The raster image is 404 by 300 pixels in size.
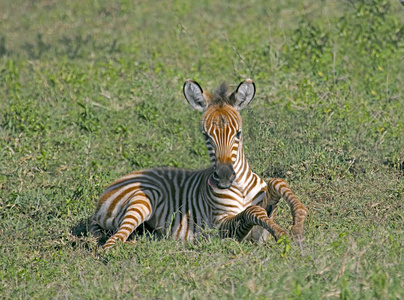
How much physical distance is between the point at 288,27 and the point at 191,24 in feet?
7.22

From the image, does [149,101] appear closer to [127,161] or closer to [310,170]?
[127,161]

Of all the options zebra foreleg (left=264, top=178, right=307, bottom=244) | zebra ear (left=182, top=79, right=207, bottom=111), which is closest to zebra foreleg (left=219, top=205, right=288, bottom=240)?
zebra foreleg (left=264, top=178, right=307, bottom=244)

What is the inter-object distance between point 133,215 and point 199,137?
2.85 m

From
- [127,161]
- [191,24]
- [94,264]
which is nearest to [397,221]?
[94,264]

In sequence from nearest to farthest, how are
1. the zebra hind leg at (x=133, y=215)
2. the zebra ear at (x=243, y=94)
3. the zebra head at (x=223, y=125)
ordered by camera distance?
the zebra head at (x=223, y=125) < the zebra hind leg at (x=133, y=215) < the zebra ear at (x=243, y=94)

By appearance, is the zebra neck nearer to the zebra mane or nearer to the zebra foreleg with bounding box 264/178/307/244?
the zebra foreleg with bounding box 264/178/307/244

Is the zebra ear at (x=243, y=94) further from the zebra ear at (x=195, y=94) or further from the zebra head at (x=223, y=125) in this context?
the zebra ear at (x=195, y=94)

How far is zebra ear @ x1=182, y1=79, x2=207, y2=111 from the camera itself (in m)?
6.91

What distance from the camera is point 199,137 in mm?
9625

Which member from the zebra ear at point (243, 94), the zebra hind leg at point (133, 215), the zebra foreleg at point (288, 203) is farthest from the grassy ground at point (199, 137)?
the zebra ear at point (243, 94)

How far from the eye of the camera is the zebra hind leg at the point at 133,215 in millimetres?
6742

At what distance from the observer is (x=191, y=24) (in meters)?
14.2

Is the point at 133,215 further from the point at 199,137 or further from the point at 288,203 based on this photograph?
the point at 199,137

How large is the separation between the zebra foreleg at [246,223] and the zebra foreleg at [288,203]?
179 millimetres
